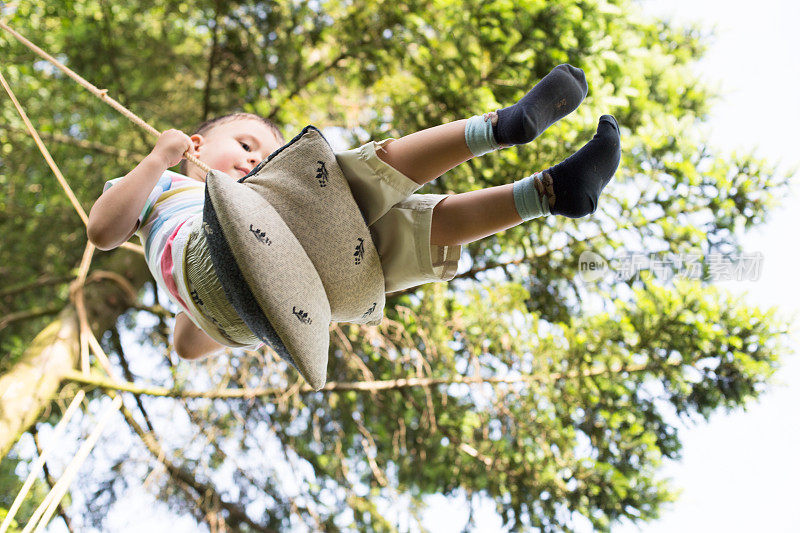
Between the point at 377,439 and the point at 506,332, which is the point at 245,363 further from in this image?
the point at 506,332

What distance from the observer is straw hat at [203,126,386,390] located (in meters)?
1.03

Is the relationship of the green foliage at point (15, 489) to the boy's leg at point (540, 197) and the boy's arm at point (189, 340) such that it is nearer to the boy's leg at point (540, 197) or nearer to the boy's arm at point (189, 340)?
the boy's arm at point (189, 340)

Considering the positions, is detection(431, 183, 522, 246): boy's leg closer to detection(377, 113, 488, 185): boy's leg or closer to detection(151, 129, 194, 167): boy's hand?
detection(377, 113, 488, 185): boy's leg

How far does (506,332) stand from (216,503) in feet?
5.51

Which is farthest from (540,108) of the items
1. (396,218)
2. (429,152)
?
(396,218)

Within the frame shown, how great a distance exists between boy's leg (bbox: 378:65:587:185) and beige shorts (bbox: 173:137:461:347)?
32 mm

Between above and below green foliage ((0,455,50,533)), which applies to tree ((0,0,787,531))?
above

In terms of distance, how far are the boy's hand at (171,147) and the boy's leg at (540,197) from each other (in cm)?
55

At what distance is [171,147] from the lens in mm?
1270

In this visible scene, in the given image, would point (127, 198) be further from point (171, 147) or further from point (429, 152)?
point (429, 152)

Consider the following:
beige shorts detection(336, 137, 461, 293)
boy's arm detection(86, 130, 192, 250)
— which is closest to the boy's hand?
boy's arm detection(86, 130, 192, 250)

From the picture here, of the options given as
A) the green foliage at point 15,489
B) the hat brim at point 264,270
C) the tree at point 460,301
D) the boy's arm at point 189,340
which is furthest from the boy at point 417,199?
the green foliage at point 15,489

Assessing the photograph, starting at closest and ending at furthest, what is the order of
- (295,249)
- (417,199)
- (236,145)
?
(295,249) → (417,199) → (236,145)

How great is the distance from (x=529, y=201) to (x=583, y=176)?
0.11 m
